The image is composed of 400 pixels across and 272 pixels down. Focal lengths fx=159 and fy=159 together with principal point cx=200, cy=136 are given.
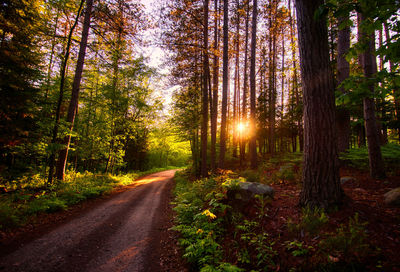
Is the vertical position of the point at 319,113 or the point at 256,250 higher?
the point at 319,113

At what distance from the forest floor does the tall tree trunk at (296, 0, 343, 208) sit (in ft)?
1.58

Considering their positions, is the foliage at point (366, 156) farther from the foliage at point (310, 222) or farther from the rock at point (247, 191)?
the foliage at point (310, 222)

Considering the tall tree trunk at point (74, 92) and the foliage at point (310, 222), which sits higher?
the tall tree trunk at point (74, 92)

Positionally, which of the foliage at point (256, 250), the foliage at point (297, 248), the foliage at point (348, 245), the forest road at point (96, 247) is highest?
the foliage at point (348, 245)

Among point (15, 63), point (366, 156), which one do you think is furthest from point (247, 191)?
point (15, 63)

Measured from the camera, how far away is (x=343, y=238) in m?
2.69

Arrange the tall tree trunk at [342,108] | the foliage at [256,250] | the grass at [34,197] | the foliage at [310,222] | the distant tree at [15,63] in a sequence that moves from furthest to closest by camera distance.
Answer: the tall tree trunk at [342,108]
the distant tree at [15,63]
the grass at [34,197]
the foliage at [310,222]
the foliage at [256,250]

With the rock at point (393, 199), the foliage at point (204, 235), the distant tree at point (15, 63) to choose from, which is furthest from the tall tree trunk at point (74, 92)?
the rock at point (393, 199)

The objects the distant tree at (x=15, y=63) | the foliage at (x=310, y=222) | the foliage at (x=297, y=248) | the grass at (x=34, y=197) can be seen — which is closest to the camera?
the foliage at (x=297, y=248)

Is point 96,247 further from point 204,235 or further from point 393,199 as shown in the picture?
point 393,199

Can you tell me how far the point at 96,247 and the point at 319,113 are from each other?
7015mm

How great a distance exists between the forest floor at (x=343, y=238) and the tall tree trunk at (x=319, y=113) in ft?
1.58

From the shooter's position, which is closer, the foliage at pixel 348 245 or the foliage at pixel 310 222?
the foliage at pixel 348 245

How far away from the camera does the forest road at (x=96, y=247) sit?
381cm
